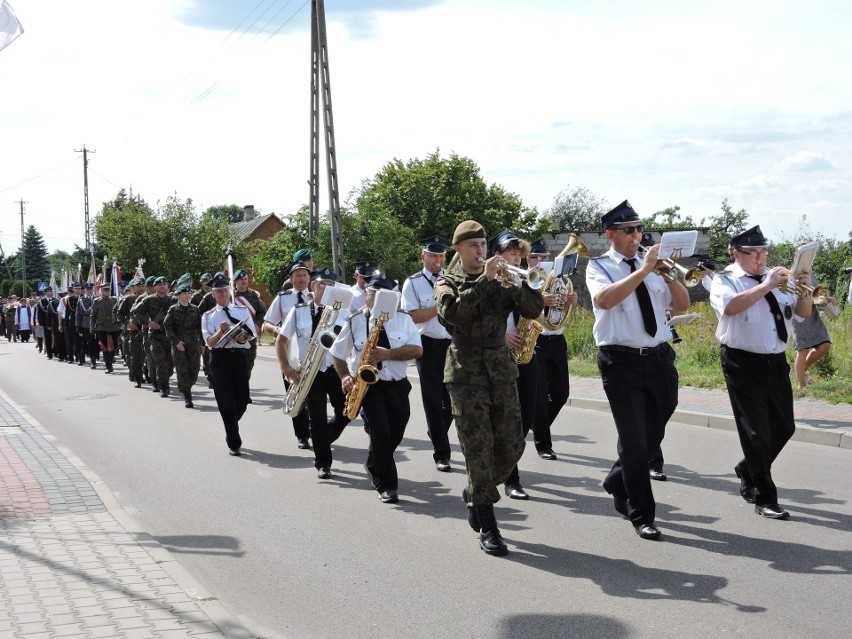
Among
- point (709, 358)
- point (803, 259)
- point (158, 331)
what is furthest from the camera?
point (158, 331)

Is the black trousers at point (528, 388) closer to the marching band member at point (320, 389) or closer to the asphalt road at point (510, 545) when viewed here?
the asphalt road at point (510, 545)

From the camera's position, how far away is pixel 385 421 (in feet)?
25.2

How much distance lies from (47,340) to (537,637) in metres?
28.1

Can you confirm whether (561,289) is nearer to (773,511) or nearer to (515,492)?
(515,492)

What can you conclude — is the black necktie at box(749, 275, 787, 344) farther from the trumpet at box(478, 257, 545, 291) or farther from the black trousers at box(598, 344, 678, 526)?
the trumpet at box(478, 257, 545, 291)

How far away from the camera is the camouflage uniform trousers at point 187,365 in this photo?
15039mm

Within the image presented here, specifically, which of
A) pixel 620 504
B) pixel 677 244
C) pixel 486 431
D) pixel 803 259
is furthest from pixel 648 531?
pixel 803 259

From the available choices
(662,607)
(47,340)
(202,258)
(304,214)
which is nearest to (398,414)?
(662,607)

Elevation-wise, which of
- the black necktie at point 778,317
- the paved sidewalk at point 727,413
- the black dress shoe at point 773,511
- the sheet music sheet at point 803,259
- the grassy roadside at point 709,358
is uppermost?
the sheet music sheet at point 803,259

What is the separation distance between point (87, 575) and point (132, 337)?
14.0m

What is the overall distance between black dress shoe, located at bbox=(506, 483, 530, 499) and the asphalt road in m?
0.18

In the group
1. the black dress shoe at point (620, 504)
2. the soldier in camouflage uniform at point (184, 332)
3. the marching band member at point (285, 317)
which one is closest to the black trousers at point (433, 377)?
the marching band member at point (285, 317)

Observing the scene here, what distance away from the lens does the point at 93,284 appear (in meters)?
29.2

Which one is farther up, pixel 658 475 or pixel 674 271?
pixel 674 271
